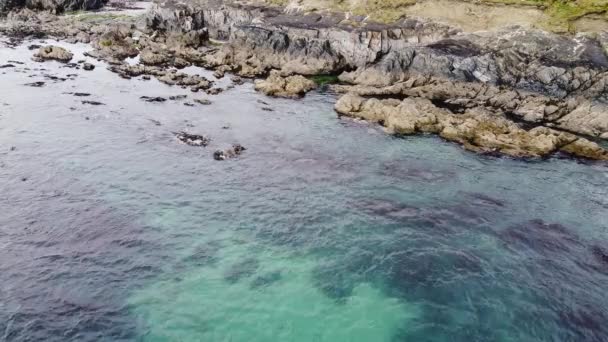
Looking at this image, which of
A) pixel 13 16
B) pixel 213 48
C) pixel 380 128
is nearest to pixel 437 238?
pixel 380 128

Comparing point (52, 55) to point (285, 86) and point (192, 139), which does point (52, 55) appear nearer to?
point (285, 86)

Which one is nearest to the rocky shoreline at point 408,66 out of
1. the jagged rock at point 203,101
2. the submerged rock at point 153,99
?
the jagged rock at point 203,101

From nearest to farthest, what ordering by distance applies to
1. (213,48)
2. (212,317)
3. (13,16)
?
(212,317)
(213,48)
(13,16)

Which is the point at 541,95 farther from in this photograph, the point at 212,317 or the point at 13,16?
the point at 13,16

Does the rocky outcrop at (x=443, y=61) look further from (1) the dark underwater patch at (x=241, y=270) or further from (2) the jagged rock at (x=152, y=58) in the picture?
(1) the dark underwater patch at (x=241, y=270)

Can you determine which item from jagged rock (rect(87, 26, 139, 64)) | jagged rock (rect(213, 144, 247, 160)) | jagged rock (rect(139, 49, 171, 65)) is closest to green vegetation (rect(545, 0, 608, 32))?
jagged rock (rect(213, 144, 247, 160))

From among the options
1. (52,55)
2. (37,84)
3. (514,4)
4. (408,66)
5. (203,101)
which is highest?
(514,4)

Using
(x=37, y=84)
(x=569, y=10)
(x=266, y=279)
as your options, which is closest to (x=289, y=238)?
(x=266, y=279)
